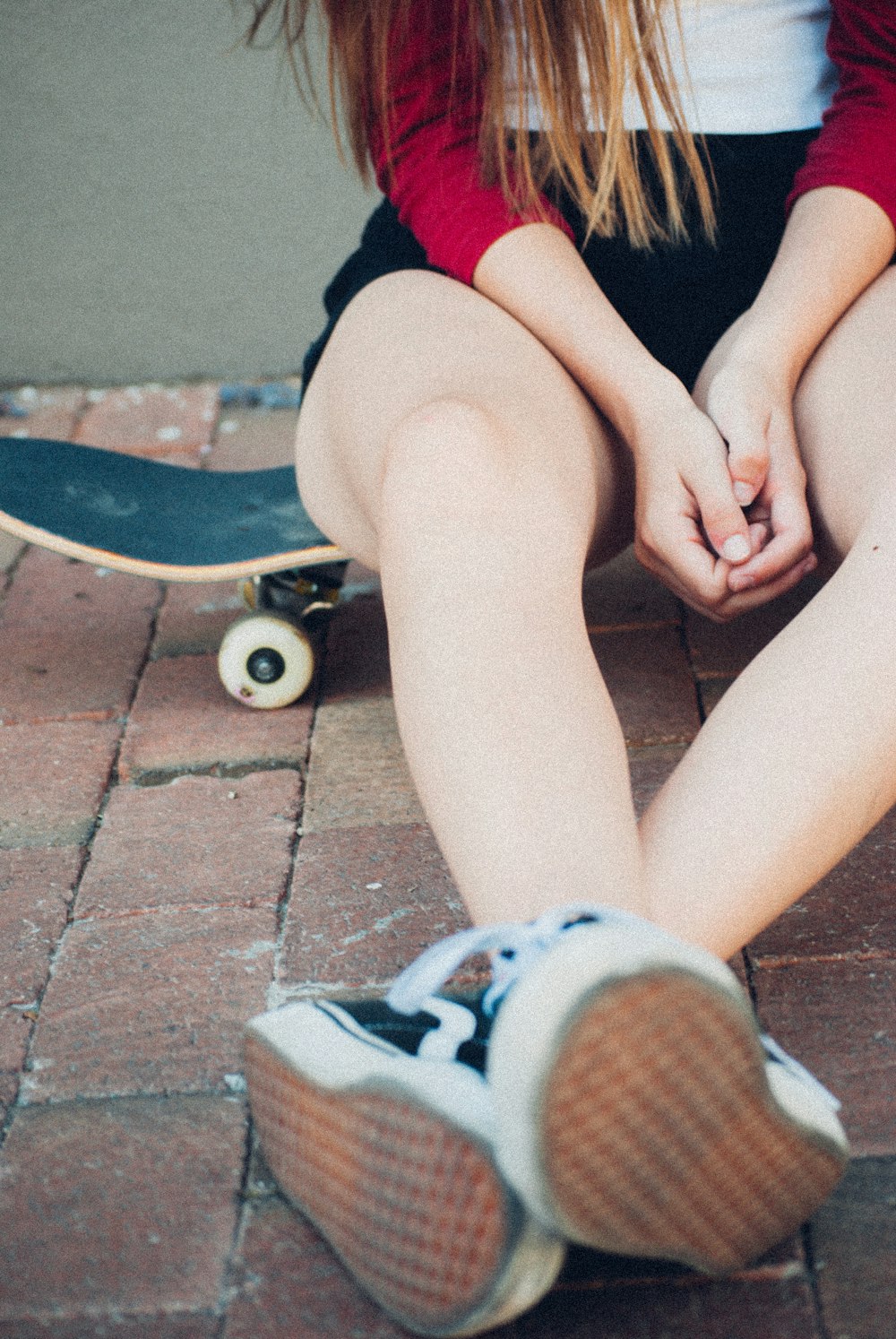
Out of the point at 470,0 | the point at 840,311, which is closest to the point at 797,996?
the point at 840,311

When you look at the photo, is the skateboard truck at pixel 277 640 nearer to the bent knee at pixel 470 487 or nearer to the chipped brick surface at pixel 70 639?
the chipped brick surface at pixel 70 639

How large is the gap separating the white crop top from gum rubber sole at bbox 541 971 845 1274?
0.95m

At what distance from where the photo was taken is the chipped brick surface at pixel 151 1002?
3.43 feet

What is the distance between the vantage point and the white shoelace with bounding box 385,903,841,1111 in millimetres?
757

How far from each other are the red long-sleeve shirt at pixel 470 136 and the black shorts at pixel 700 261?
86 mm

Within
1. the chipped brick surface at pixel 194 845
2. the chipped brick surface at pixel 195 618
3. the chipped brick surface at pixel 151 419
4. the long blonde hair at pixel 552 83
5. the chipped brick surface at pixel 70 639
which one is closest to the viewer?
the long blonde hair at pixel 552 83

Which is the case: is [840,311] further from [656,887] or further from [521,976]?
[521,976]

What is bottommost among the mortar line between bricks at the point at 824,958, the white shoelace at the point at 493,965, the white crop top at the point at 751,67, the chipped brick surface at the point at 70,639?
the chipped brick surface at the point at 70,639

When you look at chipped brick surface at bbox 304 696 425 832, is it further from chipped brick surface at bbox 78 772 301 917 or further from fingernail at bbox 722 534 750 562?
fingernail at bbox 722 534 750 562

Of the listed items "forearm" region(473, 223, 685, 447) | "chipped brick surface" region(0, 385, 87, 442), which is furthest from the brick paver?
"chipped brick surface" region(0, 385, 87, 442)

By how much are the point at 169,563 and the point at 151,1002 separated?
0.56 metres

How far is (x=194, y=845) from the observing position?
4.39ft

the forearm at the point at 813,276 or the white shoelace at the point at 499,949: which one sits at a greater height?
the forearm at the point at 813,276

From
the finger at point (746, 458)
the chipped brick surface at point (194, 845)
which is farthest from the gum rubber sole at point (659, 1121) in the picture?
the chipped brick surface at point (194, 845)
